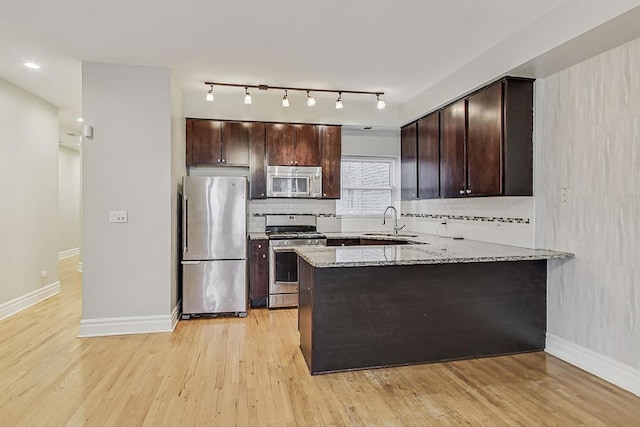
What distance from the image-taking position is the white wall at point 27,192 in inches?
170

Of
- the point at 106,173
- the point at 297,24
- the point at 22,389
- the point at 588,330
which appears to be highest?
the point at 297,24

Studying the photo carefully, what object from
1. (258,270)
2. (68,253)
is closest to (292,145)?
(258,270)

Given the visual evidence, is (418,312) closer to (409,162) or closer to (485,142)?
(485,142)

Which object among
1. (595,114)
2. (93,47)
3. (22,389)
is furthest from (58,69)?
(595,114)

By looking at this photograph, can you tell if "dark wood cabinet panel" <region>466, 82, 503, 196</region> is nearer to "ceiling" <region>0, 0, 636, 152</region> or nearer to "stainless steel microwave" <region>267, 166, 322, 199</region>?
"ceiling" <region>0, 0, 636, 152</region>

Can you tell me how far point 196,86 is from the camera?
175 inches

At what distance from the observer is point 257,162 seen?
5027mm

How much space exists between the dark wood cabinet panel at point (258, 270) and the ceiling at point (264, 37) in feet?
6.27

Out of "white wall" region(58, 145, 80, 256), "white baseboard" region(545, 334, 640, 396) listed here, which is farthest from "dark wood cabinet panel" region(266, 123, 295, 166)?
"white wall" region(58, 145, 80, 256)

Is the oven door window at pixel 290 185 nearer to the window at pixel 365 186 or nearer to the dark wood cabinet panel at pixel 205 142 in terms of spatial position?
the window at pixel 365 186

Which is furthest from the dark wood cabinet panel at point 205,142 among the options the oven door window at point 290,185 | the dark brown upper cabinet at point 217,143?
the oven door window at point 290,185

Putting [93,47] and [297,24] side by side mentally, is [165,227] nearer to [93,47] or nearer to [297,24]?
[93,47]

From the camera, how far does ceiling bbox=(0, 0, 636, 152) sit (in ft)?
8.86

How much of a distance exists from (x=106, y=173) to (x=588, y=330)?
4.42 meters
